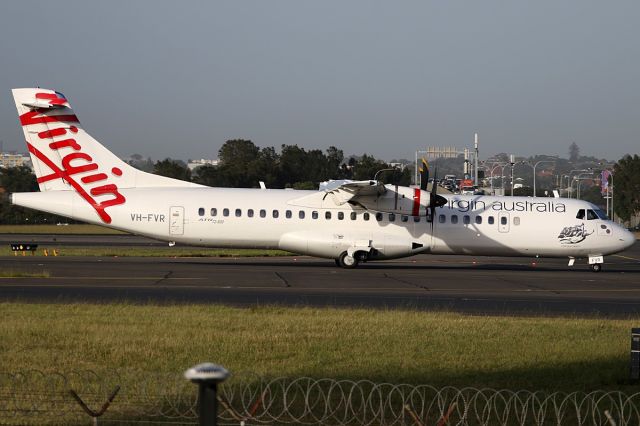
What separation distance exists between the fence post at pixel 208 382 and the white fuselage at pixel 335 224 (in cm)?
2880

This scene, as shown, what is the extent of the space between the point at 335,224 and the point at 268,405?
2404 cm

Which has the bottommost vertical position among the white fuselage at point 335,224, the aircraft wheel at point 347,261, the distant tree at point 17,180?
the aircraft wheel at point 347,261

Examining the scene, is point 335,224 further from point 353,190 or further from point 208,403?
point 208,403

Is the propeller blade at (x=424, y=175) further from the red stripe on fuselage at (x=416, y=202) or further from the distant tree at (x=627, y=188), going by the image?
the distant tree at (x=627, y=188)

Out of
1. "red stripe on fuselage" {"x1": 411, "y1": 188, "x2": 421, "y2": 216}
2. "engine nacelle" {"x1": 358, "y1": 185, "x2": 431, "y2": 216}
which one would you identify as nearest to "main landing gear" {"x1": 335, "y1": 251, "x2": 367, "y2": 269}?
"engine nacelle" {"x1": 358, "y1": 185, "x2": 431, "y2": 216}

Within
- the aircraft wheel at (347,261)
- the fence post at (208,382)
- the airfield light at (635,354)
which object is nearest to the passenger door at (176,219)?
the aircraft wheel at (347,261)

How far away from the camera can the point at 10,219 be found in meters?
87.8

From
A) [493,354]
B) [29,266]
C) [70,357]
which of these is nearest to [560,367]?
[493,354]

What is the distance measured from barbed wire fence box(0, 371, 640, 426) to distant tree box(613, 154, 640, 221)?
377 feet

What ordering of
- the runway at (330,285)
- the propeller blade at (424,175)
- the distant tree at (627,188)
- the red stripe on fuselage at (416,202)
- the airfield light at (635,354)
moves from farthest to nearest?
the distant tree at (627,188)
the propeller blade at (424,175)
the red stripe on fuselage at (416,202)
the runway at (330,285)
the airfield light at (635,354)

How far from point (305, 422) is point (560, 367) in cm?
596

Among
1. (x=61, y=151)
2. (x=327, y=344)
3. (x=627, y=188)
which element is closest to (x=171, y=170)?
(x=627, y=188)

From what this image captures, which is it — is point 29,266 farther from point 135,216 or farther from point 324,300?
point 324,300

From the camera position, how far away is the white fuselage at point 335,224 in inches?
1321
